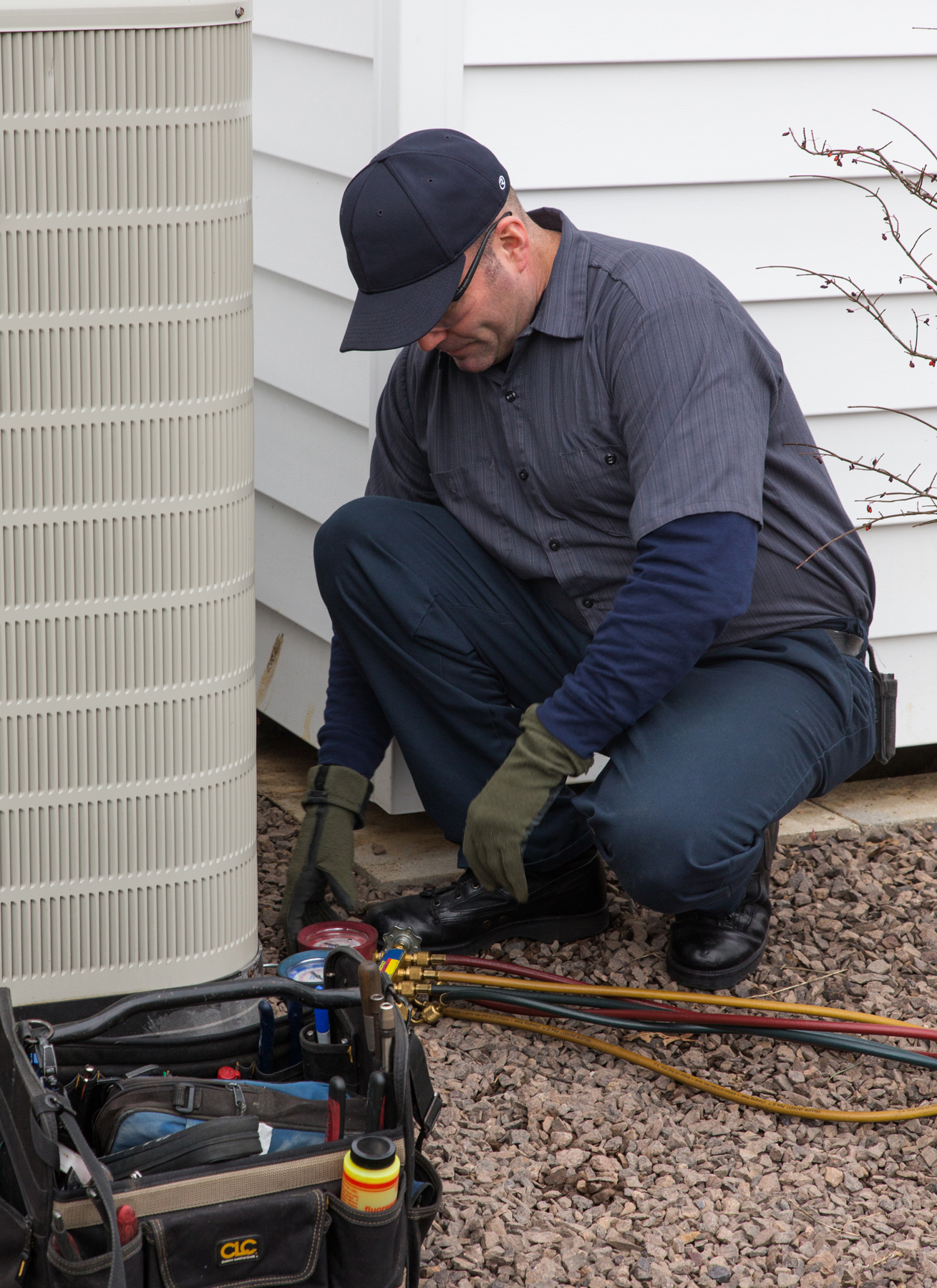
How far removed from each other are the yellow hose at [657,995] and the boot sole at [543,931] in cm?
23

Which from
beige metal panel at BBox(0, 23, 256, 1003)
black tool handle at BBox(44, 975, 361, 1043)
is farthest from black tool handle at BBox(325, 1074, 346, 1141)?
beige metal panel at BBox(0, 23, 256, 1003)

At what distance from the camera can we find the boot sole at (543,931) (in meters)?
2.57

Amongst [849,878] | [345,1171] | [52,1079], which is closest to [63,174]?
[52,1079]

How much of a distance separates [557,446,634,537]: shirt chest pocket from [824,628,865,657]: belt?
43 centimetres

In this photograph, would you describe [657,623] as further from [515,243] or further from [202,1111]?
[202,1111]

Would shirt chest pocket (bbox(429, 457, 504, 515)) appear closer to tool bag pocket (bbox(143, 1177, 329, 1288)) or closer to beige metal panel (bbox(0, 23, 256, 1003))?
beige metal panel (bbox(0, 23, 256, 1003))

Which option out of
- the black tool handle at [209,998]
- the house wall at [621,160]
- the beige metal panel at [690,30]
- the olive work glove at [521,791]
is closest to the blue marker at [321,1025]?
the black tool handle at [209,998]

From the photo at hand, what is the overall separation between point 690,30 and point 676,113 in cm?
14

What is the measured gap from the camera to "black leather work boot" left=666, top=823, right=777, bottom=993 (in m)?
2.42

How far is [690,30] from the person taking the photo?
262cm

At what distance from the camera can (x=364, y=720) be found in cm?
264

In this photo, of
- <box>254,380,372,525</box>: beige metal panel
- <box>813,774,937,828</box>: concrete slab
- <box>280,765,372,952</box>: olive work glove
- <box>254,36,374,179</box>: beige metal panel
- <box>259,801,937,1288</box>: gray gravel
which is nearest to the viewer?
<box>259,801,937,1288</box>: gray gravel

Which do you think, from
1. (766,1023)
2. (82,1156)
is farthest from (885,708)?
(82,1156)

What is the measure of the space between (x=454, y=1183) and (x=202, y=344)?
1.16 metres
